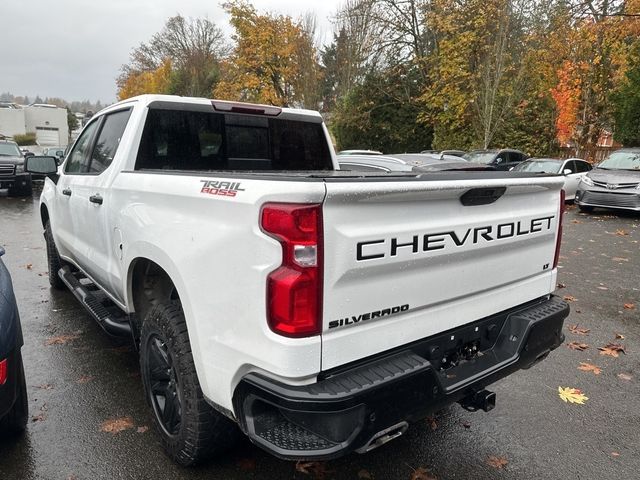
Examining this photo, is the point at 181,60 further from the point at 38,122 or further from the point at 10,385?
the point at 10,385

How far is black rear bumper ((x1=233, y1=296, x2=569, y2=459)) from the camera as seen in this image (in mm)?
1854

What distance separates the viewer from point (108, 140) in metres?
3.86

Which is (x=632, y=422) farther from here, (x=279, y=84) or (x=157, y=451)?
(x=279, y=84)

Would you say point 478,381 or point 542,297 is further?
point 542,297

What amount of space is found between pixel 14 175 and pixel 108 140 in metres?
13.1

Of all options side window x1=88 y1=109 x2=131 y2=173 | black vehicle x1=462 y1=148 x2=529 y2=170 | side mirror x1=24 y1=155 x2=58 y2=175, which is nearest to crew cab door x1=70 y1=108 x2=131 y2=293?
side window x1=88 y1=109 x2=131 y2=173

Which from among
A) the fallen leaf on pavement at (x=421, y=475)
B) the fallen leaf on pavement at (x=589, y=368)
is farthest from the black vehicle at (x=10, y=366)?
the fallen leaf on pavement at (x=589, y=368)

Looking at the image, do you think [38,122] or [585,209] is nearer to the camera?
[585,209]

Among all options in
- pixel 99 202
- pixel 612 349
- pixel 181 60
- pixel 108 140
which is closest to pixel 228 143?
pixel 108 140

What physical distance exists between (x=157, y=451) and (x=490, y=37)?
2256cm

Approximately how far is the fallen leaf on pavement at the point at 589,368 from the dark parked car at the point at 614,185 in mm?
9998

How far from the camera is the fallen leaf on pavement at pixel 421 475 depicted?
2.63 meters

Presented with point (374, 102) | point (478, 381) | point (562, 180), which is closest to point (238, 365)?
point (478, 381)

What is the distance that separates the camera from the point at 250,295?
193cm
